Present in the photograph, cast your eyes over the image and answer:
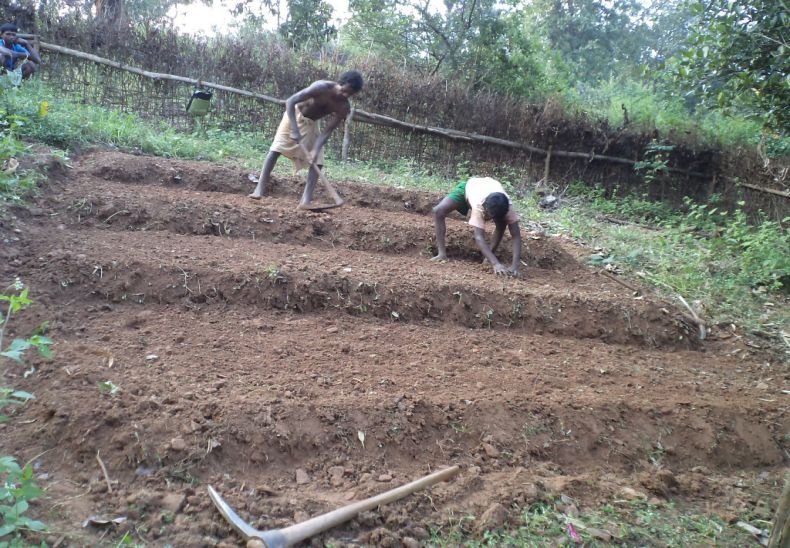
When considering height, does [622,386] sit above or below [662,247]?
below

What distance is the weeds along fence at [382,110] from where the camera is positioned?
788 cm

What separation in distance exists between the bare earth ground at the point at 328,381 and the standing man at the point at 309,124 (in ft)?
1.50

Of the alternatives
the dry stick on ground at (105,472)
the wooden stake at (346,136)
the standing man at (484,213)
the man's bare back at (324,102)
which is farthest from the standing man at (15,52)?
the dry stick on ground at (105,472)

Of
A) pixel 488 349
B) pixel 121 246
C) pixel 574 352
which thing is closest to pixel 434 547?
pixel 488 349

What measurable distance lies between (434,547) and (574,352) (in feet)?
6.55

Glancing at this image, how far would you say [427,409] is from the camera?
2.51 m

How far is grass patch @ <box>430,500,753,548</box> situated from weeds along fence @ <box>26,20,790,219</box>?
694cm

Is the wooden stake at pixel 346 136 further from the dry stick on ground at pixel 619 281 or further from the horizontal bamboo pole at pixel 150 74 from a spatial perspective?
the dry stick on ground at pixel 619 281

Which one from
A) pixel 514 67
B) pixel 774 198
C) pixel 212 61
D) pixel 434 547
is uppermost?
pixel 514 67

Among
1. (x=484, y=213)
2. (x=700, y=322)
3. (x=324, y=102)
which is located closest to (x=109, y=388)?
(x=484, y=213)

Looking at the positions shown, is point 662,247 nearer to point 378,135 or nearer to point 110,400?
point 378,135

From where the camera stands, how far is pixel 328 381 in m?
2.65

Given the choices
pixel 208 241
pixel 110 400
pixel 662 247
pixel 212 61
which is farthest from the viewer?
pixel 212 61

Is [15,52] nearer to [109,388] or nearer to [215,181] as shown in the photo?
[215,181]
